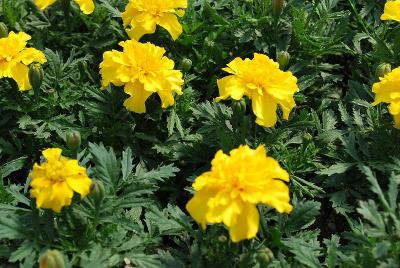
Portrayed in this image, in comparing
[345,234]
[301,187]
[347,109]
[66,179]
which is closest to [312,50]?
[347,109]

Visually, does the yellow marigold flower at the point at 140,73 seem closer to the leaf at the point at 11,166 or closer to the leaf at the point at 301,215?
the leaf at the point at 11,166

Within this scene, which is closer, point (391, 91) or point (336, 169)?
point (391, 91)

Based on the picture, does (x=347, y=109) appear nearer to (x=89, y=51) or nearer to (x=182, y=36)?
(x=182, y=36)

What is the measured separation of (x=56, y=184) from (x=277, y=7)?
131 centimetres

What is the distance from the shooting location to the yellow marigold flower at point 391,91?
2.10 meters

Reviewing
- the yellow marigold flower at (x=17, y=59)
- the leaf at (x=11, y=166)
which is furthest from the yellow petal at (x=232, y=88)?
the leaf at (x=11, y=166)

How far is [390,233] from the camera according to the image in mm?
1814

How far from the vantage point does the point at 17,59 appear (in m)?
2.34

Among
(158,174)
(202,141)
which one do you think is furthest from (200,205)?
(202,141)

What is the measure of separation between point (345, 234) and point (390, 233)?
21 cm

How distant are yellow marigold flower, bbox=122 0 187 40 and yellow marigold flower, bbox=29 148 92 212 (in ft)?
2.81

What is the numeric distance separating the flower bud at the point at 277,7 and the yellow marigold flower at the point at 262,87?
17.5 inches

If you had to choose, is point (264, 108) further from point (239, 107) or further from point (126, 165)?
point (126, 165)

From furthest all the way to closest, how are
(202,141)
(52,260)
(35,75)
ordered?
(202,141) < (35,75) < (52,260)
